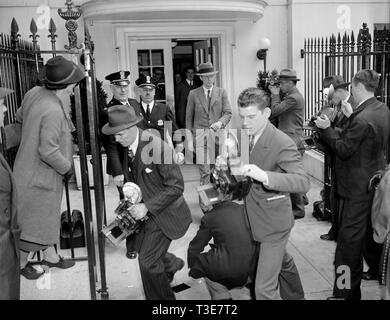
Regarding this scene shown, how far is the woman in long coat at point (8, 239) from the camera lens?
9.18 ft

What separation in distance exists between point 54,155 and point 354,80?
8.59 ft

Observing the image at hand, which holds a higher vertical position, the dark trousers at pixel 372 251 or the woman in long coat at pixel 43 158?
the woman in long coat at pixel 43 158

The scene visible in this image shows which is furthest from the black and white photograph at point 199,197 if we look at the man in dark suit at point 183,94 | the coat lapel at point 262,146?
the man in dark suit at point 183,94

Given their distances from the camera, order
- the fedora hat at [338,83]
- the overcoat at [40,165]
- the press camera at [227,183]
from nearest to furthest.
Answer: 1. the press camera at [227,183]
2. the overcoat at [40,165]
3. the fedora hat at [338,83]

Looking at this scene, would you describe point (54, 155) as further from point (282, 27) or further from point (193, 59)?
point (193, 59)

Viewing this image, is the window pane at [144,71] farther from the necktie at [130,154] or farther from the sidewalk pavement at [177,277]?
the necktie at [130,154]

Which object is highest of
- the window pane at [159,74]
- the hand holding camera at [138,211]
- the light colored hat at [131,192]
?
the window pane at [159,74]

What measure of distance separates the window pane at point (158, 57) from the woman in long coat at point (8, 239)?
26.4ft

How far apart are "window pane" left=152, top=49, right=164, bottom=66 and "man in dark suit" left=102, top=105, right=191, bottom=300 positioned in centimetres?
724

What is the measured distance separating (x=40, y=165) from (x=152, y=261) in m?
1.36

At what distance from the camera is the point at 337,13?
33.9 ft

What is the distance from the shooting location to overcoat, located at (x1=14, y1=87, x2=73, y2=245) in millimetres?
4016

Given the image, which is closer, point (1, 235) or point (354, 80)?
point (1, 235)

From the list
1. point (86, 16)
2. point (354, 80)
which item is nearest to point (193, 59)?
point (86, 16)
